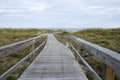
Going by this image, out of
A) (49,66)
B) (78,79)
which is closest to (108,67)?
(78,79)

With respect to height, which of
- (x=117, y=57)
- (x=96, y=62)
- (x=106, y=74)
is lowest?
(x=96, y=62)

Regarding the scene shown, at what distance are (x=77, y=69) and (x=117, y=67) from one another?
5170 millimetres

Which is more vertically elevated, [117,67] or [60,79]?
[117,67]

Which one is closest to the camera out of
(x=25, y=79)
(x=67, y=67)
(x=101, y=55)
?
(x=101, y=55)

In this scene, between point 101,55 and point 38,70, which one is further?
point 38,70

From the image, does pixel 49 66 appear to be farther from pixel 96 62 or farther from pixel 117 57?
pixel 117 57

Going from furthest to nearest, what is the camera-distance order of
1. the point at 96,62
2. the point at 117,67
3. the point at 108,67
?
the point at 96,62 < the point at 108,67 < the point at 117,67

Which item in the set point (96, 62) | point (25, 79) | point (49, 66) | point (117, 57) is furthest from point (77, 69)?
point (117, 57)

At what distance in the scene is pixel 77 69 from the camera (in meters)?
9.01

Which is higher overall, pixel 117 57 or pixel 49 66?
pixel 117 57

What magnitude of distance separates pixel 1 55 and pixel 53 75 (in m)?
3.03

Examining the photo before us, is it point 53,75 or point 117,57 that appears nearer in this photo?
point 117,57

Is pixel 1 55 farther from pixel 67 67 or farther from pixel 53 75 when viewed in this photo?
pixel 67 67

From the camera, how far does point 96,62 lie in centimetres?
1274
